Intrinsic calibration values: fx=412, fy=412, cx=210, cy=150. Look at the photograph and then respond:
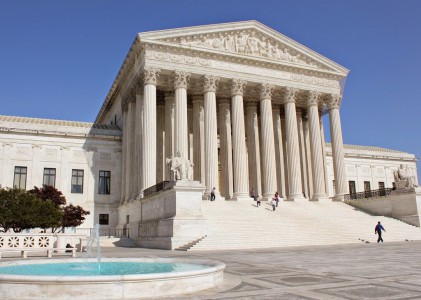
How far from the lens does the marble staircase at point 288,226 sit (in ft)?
85.1

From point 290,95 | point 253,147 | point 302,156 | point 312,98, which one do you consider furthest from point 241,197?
point 312,98

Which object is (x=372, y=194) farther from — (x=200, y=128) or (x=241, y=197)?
(x=200, y=128)

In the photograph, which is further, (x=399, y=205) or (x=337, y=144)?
(x=337, y=144)

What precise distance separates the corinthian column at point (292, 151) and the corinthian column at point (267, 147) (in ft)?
6.82

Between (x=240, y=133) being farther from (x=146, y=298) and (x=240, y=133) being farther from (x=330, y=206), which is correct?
(x=146, y=298)

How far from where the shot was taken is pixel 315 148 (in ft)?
143

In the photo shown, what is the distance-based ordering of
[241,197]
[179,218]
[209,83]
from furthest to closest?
[209,83] < [241,197] < [179,218]

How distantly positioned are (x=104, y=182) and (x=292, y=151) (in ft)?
67.1

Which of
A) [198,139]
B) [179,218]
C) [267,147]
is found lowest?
[179,218]

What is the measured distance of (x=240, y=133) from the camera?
3956cm

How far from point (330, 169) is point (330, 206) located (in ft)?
66.7

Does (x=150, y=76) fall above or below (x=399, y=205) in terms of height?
above

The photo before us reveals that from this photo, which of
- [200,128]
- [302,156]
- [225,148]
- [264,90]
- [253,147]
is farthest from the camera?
[302,156]

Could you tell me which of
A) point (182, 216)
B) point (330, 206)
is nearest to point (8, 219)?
point (182, 216)
